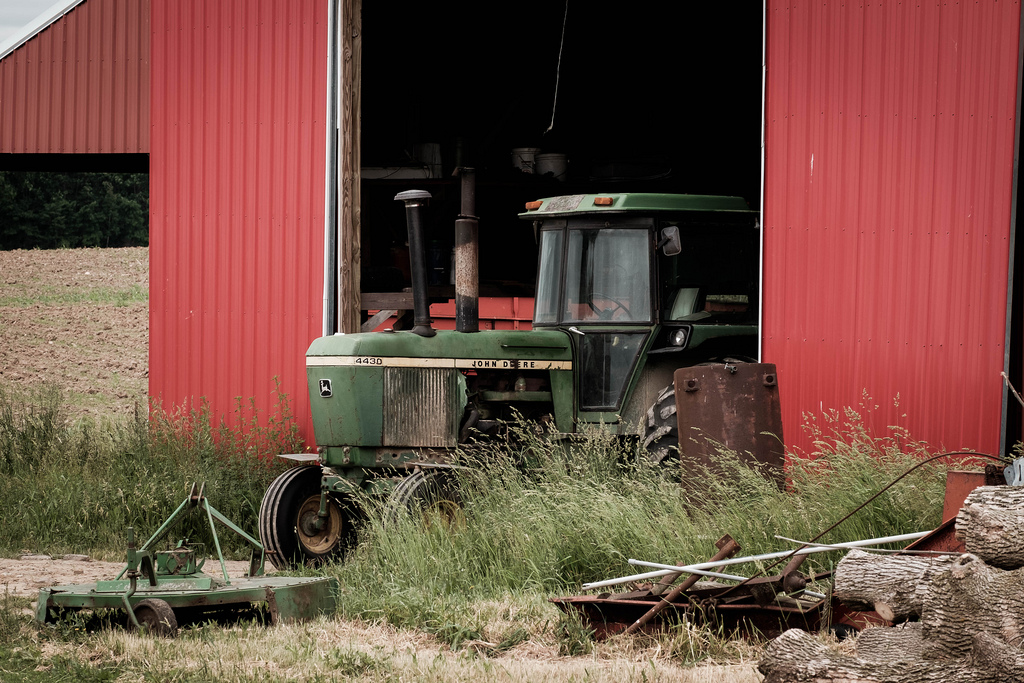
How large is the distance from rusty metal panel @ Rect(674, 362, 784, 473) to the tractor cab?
3.87 ft

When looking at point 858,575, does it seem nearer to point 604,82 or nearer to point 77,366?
point 604,82

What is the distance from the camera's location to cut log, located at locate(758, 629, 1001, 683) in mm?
4105

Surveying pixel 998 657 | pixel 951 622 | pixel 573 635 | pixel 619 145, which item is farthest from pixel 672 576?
pixel 619 145

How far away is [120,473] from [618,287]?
4.45 metres

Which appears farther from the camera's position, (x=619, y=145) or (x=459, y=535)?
(x=619, y=145)

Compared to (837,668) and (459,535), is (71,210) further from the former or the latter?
(837,668)

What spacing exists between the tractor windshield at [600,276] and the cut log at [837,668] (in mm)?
4148

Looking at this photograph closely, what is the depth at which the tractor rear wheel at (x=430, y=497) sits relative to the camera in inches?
285

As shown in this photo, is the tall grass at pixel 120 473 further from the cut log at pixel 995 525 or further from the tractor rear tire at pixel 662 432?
the cut log at pixel 995 525

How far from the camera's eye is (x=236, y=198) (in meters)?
10.6

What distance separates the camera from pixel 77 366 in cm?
2148

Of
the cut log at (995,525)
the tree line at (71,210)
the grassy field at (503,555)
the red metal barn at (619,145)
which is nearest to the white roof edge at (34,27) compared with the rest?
the red metal barn at (619,145)

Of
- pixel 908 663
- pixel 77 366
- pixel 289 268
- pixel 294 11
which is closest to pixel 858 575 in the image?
pixel 908 663

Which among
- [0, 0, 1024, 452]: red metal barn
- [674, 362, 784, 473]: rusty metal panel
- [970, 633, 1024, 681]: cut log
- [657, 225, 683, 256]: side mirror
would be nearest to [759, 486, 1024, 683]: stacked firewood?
[970, 633, 1024, 681]: cut log
